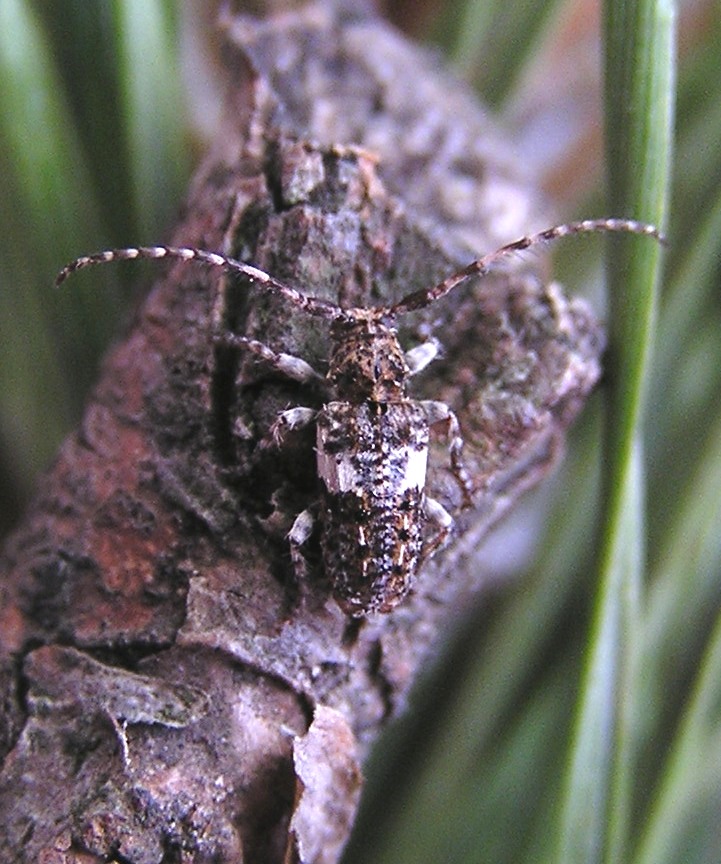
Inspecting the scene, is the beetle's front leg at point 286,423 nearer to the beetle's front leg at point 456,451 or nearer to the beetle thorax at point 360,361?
the beetle thorax at point 360,361

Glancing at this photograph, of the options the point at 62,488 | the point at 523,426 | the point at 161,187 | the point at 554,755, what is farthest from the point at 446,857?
the point at 161,187

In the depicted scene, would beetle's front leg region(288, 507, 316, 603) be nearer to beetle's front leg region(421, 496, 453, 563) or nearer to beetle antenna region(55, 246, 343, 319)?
beetle's front leg region(421, 496, 453, 563)

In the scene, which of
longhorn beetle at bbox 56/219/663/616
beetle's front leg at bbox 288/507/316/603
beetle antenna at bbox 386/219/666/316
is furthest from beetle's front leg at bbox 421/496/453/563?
beetle antenna at bbox 386/219/666/316

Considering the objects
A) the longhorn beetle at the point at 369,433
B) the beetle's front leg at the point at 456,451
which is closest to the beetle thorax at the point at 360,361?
the longhorn beetle at the point at 369,433

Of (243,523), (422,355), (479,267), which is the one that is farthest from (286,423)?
(479,267)

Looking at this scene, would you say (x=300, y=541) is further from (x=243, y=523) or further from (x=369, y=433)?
(x=369, y=433)

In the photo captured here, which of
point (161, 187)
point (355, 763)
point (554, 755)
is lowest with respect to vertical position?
point (554, 755)

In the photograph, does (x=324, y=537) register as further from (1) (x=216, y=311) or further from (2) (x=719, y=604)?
(2) (x=719, y=604)
